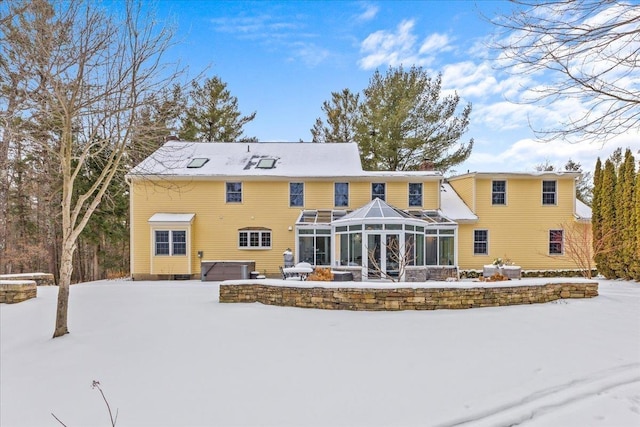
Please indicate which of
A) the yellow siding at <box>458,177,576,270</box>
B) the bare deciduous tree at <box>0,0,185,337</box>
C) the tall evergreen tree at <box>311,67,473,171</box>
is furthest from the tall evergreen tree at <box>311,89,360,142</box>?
the bare deciduous tree at <box>0,0,185,337</box>

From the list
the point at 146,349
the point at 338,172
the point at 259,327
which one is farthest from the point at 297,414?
the point at 338,172

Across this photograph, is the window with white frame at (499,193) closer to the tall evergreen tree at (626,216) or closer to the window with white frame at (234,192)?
the tall evergreen tree at (626,216)

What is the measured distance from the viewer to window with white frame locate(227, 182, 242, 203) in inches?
612

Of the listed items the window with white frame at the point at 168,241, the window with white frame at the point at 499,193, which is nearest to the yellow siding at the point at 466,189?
the window with white frame at the point at 499,193

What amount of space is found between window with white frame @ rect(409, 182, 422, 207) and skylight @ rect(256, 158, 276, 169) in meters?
6.56

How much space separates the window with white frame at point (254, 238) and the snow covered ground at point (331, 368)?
8001 millimetres

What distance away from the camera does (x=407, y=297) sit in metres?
7.14

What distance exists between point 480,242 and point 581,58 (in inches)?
536

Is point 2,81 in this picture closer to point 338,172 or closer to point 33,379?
point 33,379

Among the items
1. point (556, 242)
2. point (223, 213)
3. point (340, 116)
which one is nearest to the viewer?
point (223, 213)

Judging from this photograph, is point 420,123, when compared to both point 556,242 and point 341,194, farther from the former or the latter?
point 556,242

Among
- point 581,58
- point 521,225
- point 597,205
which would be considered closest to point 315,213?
point 521,225

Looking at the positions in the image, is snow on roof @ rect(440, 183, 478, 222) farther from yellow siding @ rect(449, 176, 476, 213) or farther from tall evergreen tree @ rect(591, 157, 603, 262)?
tall evergreen tree @ rect(591, 157, 603, 262)

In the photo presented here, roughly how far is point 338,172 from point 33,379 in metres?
12.7
